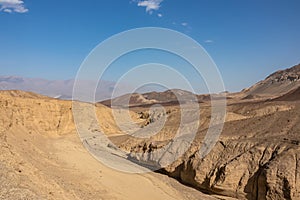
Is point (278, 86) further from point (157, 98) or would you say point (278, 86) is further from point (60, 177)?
point (60, 177)

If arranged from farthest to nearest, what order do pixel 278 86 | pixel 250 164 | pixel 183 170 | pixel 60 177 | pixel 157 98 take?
pixel 157 98 → pixel 278 86 → pixel 183 170 → pixel 250 164 → pixel 60 177

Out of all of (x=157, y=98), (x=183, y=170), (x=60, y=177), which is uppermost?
(x=157, y=98)

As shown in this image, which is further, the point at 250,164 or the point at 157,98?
the point at 157,98

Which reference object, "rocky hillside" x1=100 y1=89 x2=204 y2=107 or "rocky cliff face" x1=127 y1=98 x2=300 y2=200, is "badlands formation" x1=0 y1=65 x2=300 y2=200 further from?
"rocky hillside" x1=100 y1=89 x2=204 y2=107

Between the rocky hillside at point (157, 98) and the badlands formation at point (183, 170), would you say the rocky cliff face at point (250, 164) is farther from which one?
the rocky hillside at point (157, 98)

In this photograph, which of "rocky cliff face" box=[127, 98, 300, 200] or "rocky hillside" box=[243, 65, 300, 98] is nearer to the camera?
"rocky cliff face" box=[127, 98, 300, 200]

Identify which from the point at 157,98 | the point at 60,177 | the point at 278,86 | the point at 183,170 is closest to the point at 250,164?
the point at 183,170

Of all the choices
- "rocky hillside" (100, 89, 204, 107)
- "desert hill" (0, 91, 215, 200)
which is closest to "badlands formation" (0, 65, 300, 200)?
"desert hill" (0, 91, 215, 200)

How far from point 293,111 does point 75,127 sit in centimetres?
2332

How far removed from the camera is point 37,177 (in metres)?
9.46

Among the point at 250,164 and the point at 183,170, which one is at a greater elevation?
the point at 250,164

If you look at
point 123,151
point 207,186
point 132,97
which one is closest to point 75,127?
point 123,151

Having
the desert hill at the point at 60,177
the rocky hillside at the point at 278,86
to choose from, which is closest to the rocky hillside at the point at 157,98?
the rocky hillside at the point at 278,86

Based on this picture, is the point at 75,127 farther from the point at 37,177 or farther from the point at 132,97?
the point at 132,97
